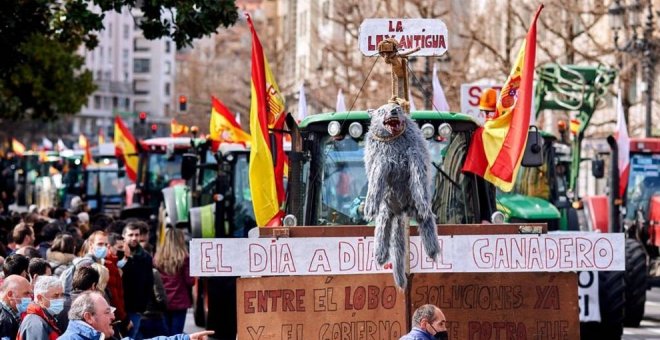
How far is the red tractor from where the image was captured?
73.9 feet

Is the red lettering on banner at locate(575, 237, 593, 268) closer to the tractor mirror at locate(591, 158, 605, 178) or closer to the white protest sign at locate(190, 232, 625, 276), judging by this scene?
the white protest sign at locate(190, 232, 625, 276)

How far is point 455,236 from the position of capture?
11352mm

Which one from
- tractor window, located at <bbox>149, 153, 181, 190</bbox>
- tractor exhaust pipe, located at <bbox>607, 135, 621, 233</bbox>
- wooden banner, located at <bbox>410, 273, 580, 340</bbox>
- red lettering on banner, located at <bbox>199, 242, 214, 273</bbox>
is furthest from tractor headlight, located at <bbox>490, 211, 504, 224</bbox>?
tractor window, located at <bbox>149, 153, 181, 190</bbox>

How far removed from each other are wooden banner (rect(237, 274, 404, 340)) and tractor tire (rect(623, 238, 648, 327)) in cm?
916

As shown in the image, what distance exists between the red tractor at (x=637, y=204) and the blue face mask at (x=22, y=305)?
1276cm

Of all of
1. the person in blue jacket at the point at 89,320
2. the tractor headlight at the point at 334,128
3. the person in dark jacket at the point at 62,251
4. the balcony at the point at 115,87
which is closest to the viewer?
the person in blue jacket at the point at 89,320

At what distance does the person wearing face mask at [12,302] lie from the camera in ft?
34.1

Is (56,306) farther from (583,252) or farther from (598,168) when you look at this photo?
(598,168)

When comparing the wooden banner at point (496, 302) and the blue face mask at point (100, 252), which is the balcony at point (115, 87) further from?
the wooden banner at point (496, 302)

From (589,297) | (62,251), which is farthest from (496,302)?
(589,297)

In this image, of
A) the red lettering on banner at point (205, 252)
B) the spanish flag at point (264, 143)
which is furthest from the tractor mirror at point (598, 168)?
the red lettering on banner at point (205, 252)

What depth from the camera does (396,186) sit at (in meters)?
10.6

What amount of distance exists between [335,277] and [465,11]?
3349 centimetres

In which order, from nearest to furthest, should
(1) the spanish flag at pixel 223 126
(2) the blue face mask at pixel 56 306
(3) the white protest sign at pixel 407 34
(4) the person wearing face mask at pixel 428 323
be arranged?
1. (4) the person wearing face mask at pixel 428 323
2. (2) the blue face mask at pixel 56 306
3. (3) the white protest sign at pixel 407 34
4. (1) the spanish flag at pixel 223 126
